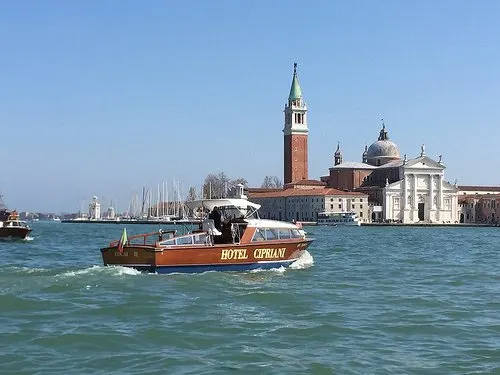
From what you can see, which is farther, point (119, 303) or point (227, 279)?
point (227, 279)

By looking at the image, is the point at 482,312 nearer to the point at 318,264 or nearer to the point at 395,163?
the point at 318,264

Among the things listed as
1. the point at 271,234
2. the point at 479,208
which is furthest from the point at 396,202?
the point at 271,234

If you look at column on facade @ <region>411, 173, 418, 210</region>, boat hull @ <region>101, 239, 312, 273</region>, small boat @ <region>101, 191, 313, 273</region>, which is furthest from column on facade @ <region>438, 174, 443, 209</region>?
boat hull @ <region>101, 239, 312, 273</region>

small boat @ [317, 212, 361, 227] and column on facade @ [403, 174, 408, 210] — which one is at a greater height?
column on facade @ [403, 174, 408, 210]

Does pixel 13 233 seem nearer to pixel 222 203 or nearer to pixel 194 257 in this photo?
pixel 222 203

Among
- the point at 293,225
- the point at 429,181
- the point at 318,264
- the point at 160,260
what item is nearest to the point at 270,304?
the point at 160,260

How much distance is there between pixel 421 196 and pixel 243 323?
360 feet

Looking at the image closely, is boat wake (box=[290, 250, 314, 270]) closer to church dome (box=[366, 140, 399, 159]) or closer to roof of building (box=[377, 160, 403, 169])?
roof of building (box=[377, 160, 403, 169])

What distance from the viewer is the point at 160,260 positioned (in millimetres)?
21984

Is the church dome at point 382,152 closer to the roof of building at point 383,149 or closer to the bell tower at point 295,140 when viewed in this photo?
the roof of building at point 383,149

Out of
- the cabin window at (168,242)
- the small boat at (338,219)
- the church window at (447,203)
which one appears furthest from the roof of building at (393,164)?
the cabin window at (168,242)

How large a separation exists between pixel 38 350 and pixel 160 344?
1784 mm

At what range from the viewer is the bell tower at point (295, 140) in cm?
12900

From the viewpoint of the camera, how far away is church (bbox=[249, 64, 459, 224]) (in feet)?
390
